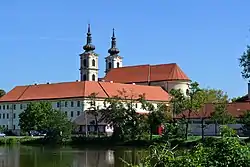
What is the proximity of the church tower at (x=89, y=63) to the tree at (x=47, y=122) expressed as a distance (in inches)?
1454

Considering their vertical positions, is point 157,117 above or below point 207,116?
below

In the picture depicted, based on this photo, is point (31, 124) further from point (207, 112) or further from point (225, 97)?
point (225, 97)

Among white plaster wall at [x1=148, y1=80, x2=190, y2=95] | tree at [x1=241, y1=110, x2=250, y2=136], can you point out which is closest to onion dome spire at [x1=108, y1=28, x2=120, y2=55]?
white plaster wall at [x1=148, y1=80, x2=190, y2=95]

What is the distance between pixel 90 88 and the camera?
3893 inches

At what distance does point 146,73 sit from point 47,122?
155 ft

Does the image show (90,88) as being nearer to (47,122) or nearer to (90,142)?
(47,122)

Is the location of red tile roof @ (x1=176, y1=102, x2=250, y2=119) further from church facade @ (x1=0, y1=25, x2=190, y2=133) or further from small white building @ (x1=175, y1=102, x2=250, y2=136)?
church facade @ (x1=0, y1=25, x2=190, y2=133)

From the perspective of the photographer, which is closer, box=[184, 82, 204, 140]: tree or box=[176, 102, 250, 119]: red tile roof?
box=[184, 82, 204, 140]: tree

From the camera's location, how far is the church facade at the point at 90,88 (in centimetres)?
9794

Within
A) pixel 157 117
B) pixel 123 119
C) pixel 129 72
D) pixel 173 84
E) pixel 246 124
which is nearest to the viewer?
pixel 246 124

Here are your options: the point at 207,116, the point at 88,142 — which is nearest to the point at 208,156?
the point at 88,142

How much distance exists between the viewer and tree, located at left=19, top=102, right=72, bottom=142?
66.3 metres

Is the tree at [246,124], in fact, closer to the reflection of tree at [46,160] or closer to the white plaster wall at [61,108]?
the reflection of tree at [46,160]

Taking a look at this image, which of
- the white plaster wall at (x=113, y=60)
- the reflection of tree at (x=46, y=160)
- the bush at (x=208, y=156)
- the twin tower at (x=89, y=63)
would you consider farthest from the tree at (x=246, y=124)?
the white plaster wall at (x=113, y=60)
